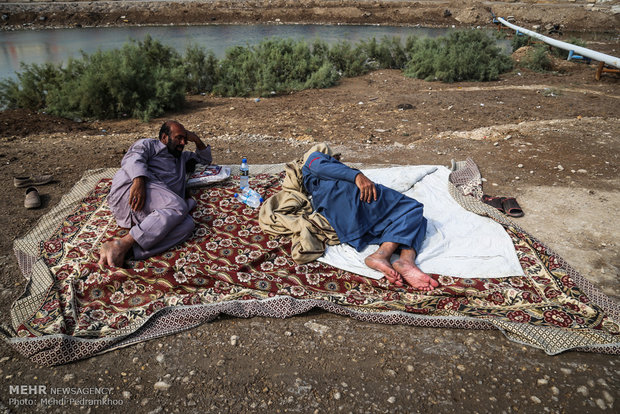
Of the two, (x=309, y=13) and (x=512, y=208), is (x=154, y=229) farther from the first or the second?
(x=309, y=13)

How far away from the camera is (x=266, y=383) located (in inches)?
90.4

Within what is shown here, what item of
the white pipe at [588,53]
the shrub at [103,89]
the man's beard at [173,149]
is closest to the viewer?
the man's beard at [173,149]

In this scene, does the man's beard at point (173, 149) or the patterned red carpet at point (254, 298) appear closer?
the patterned red carpet at point (254, 298)

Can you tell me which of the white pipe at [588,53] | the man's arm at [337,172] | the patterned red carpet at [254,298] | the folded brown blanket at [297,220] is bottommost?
the patterned red carpet at [254,298]

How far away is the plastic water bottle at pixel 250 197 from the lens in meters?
3.79

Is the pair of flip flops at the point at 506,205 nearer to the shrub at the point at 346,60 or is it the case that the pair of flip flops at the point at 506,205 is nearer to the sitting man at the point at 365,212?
the sitting man at the point at 365,212

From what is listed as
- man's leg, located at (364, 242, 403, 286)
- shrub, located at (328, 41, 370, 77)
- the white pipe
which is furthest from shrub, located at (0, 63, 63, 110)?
the white pipe

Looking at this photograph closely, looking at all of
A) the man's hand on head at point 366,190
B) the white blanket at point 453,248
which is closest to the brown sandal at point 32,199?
the white blanket at point 453,248

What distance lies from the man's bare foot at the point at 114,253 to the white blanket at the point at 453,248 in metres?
1.44

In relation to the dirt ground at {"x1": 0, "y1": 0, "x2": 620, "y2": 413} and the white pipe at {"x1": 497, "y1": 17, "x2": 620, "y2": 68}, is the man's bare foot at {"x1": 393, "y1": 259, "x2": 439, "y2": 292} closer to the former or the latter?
the dirt ground at {"x1": 0, "y1": 0, "x2": 620, "y2": 413}

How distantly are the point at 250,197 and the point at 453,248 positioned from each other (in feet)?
6.01

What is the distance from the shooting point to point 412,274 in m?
2.95

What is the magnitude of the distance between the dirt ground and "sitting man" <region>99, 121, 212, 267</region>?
81 cm

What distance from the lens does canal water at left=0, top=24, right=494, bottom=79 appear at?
56.4 feet
